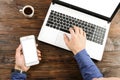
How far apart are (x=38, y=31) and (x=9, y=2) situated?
24 cm

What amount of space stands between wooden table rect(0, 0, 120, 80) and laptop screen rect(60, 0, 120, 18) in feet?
0.52

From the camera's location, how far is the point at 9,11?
Answer: 134cm

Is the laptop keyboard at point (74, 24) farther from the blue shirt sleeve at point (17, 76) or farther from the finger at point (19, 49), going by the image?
the blue shirt sleeve at point (17, 76)

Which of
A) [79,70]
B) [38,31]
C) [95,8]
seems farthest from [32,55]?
[95,8]

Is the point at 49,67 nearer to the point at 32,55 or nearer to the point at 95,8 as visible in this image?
the point at 32,55

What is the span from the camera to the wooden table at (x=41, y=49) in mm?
1275

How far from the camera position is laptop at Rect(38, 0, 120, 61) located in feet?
4.26

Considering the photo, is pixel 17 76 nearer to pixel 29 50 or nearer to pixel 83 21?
pixel 29 50

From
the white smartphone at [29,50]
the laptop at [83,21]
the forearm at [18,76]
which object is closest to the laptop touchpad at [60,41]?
the laptop at [83,21]

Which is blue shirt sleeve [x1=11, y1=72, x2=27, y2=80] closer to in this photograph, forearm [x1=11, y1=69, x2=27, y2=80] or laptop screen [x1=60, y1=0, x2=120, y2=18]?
forearm [x1=11, y1=69, x2=27, y2=80]

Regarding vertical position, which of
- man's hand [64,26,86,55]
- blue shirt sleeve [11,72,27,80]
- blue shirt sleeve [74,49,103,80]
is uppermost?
man's hand [64,26,86,55]

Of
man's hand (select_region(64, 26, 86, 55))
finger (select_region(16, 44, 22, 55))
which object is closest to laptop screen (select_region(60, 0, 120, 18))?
man's hand (select_region(64, 26, 86, 55))

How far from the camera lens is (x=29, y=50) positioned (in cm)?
125

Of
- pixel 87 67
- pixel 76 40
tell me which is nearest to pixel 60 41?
pixel 76 40
